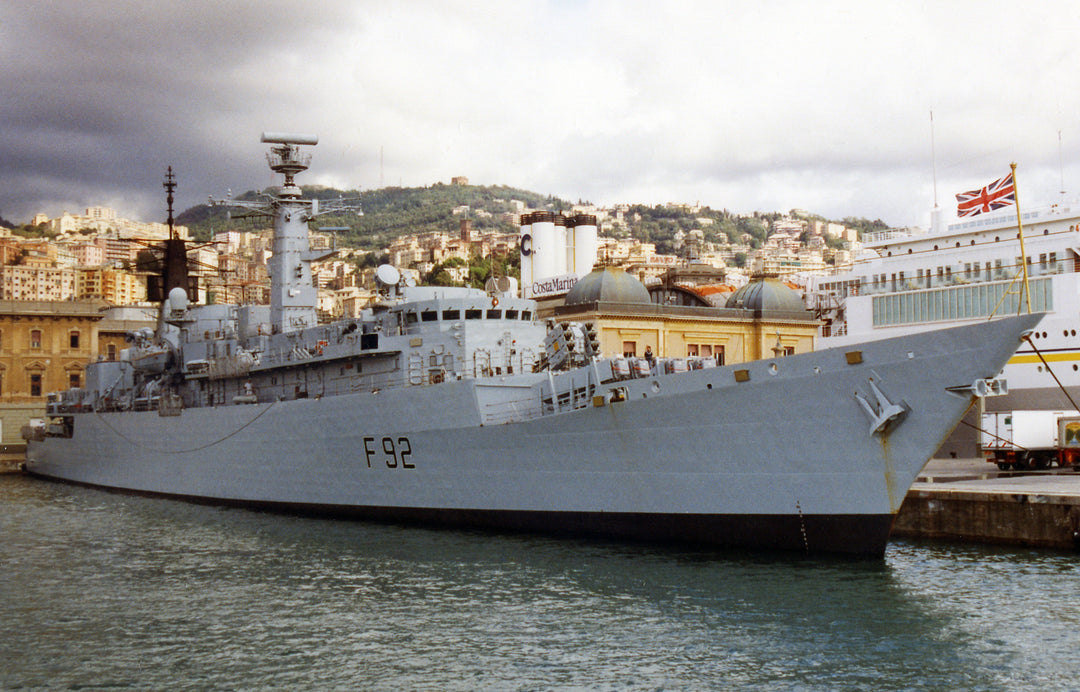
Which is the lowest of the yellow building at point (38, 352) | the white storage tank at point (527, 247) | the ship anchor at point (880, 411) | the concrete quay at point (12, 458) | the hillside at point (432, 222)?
the concrete quay at point (12, 458)

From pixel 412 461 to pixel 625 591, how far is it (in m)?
7.82

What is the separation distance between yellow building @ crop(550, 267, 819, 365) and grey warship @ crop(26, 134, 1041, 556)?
13931 millimetres

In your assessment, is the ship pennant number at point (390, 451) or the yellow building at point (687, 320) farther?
the yellow building at point (687, 320)

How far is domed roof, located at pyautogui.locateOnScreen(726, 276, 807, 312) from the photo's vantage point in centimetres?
4353

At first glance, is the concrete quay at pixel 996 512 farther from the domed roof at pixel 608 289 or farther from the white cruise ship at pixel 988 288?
the domed roof at pixel 608 289

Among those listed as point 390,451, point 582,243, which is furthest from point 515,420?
point 582,243

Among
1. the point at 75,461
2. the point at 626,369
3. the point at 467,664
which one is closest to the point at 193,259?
the point at 75,461

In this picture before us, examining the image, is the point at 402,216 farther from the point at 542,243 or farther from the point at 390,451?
the point at 390,451

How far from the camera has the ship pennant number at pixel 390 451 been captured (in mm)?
21344

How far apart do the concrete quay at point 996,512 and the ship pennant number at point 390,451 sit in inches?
395

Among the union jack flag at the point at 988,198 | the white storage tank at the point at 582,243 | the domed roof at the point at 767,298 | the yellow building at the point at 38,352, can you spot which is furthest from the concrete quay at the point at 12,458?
the union jack flag at the point at 988,198

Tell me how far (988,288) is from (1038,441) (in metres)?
9.78

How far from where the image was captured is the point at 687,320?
41.2 metres

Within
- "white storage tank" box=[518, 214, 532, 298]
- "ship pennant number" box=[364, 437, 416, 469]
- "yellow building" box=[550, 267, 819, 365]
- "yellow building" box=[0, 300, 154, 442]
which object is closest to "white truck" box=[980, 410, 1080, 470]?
"yellow building" box=[550, 267, 819, 365]
